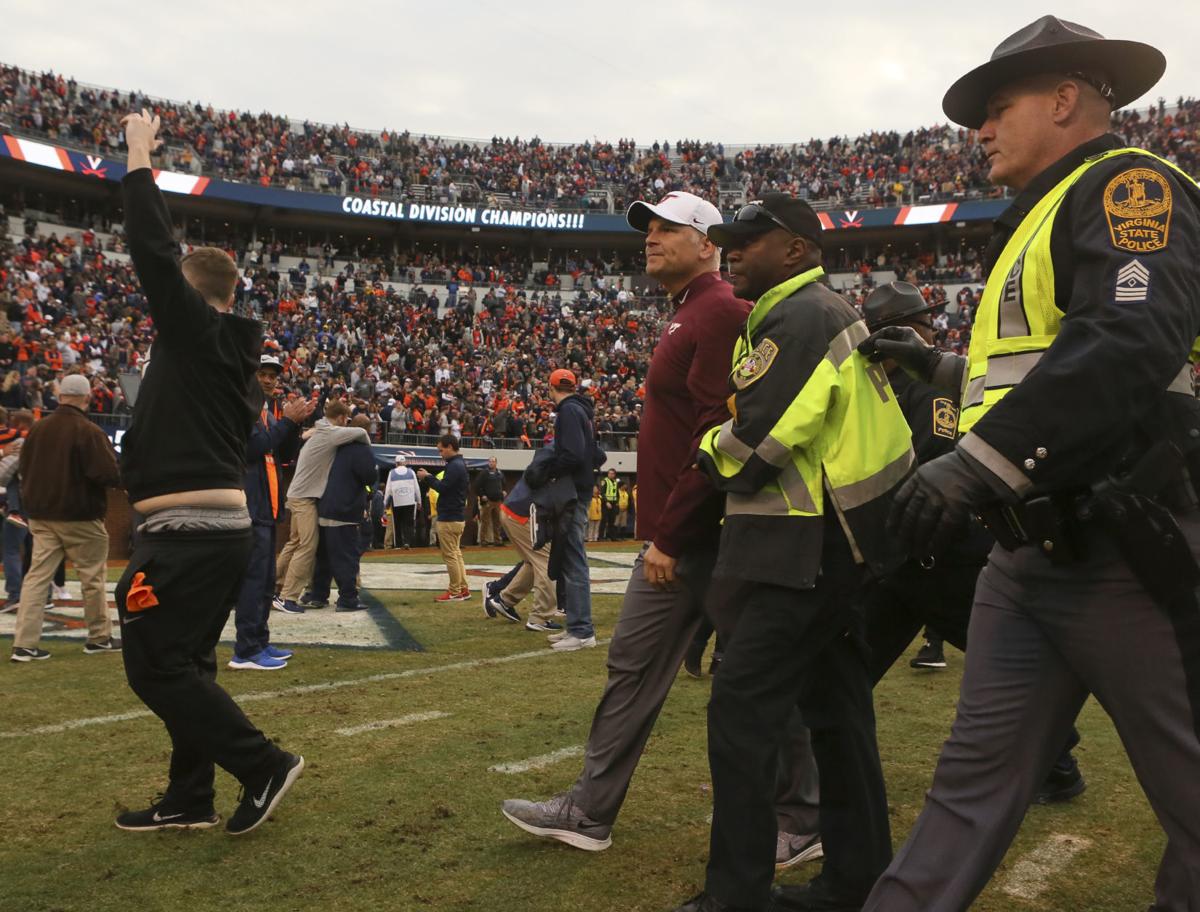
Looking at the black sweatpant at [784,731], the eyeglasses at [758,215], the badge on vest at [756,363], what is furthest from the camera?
the eyeglasses at [758,215]

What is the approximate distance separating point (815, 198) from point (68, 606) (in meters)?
39.4

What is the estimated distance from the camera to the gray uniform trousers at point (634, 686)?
334 cm

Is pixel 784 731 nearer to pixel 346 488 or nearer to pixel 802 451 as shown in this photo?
pixel 802 451

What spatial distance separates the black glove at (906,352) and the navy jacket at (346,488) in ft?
23.1

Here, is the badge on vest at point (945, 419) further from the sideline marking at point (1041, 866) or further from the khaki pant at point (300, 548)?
the khaki pant at point (300, 548)

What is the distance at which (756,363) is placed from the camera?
277 cm

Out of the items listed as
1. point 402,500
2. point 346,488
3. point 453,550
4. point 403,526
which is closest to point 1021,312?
point 346,488

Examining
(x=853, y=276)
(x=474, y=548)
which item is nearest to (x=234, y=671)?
(x=474, y=548)

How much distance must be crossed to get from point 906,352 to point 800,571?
24.9 inches

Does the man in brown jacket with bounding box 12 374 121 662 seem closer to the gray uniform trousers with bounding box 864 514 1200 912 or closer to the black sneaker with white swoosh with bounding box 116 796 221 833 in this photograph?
the black sneaker with white swoosh with bounding box 116 796 221 833

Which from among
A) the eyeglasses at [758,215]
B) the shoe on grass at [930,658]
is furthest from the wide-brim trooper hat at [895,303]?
the shoe on grass at [930,658]

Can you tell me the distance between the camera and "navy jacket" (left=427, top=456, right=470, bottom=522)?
35.1ft

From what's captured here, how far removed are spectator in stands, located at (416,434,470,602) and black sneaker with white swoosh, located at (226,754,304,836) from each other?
6.97 meters

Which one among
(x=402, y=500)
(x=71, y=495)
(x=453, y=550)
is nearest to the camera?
(x=71, y=495)
